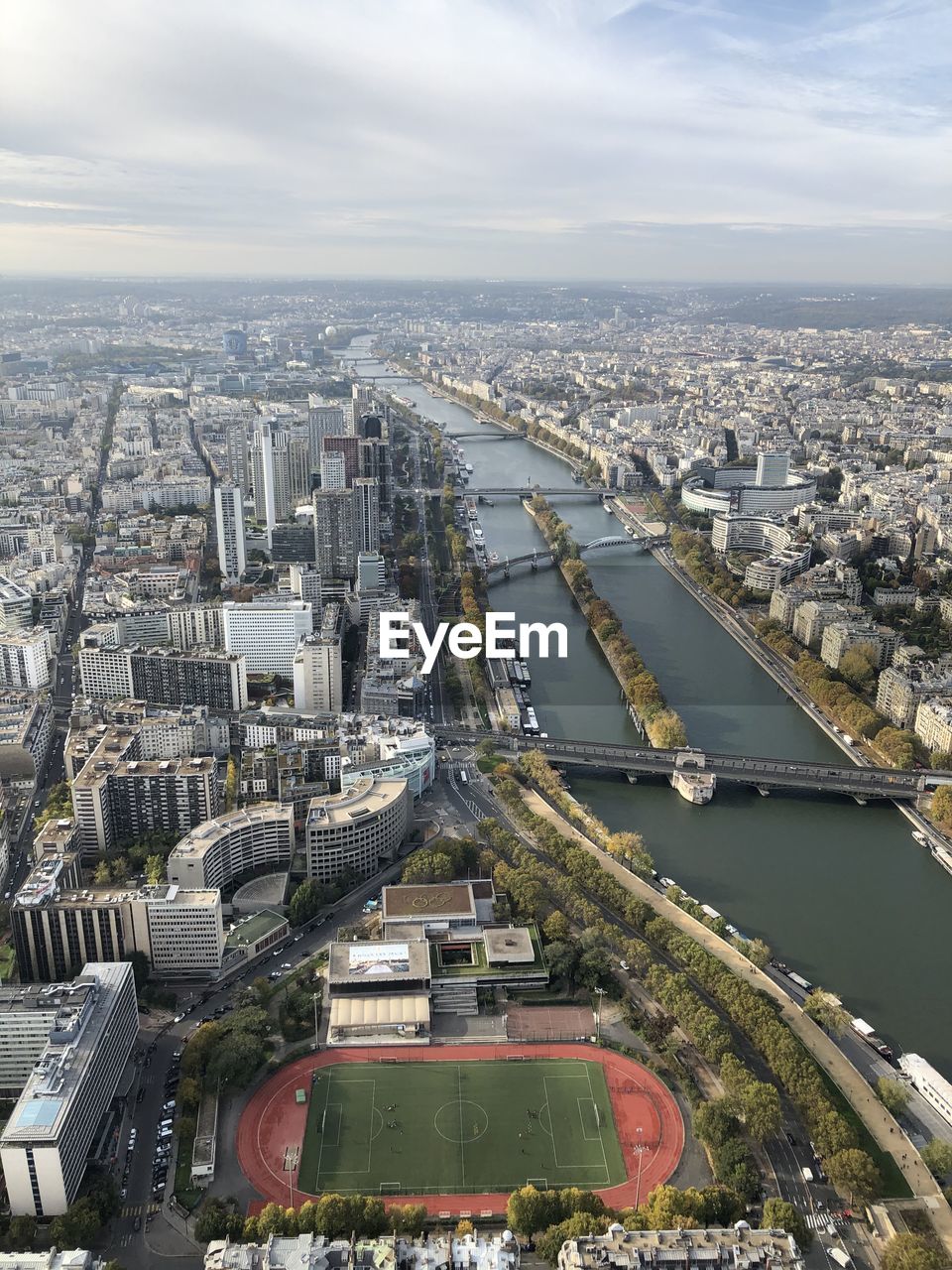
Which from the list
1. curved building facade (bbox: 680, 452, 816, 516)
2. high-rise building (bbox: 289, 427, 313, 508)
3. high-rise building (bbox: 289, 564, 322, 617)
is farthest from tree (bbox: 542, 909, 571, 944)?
curved building facade (bbox: 680, 452, 816, 516)

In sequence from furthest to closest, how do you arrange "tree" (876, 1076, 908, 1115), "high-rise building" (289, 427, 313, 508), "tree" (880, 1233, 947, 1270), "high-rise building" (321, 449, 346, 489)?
"high-rise building" (289, 427, 313, 508) → "high-rise building" (321, 449, 346, 489) → "tree" (876, 1076, 908, 1115) → "tree" (880, 1233, 947, 1270)

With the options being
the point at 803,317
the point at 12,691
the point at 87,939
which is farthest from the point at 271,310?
the point at 87,939

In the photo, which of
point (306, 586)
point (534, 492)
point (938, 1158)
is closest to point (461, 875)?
point (938, 1158)

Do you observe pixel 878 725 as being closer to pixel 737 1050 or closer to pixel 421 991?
pixel 737 1050

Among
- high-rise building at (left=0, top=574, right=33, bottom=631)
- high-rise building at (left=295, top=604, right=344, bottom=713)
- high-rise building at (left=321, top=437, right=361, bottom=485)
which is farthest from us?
high-rise building at (left=321, top=437, right=361, bottom=485)

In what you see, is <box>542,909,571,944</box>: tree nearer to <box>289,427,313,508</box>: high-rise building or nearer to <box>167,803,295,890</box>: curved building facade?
<box>167,803,295,890</box>: curved building facade
